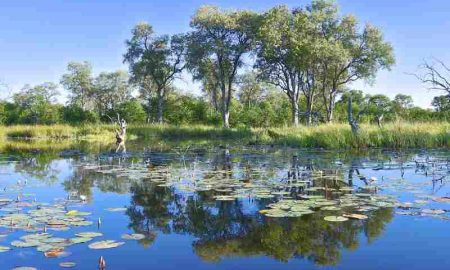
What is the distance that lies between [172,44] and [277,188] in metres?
44.0

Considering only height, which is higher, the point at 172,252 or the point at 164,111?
the point at 164,111

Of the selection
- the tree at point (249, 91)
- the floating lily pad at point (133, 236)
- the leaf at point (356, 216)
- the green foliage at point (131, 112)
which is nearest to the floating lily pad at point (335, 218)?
the leaf at point (356, 216)

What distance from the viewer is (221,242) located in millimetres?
5605

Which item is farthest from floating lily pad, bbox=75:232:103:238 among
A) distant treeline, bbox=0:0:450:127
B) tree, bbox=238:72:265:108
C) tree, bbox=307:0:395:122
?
tree, bbox=238:72:265:108

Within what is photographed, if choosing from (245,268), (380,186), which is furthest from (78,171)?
(245,268)

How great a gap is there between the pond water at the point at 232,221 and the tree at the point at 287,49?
27956mm

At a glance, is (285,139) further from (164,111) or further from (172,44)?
(164,111)

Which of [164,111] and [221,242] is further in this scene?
[164,111]

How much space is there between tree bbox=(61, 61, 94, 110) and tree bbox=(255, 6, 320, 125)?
40.1m

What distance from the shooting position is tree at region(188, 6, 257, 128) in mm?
43188

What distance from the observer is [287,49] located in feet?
131

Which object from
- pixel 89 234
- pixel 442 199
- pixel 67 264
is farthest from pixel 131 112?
pixel 67 264

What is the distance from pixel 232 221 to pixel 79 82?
71087 millimetres

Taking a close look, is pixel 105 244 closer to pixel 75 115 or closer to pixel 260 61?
pixel 260 61
